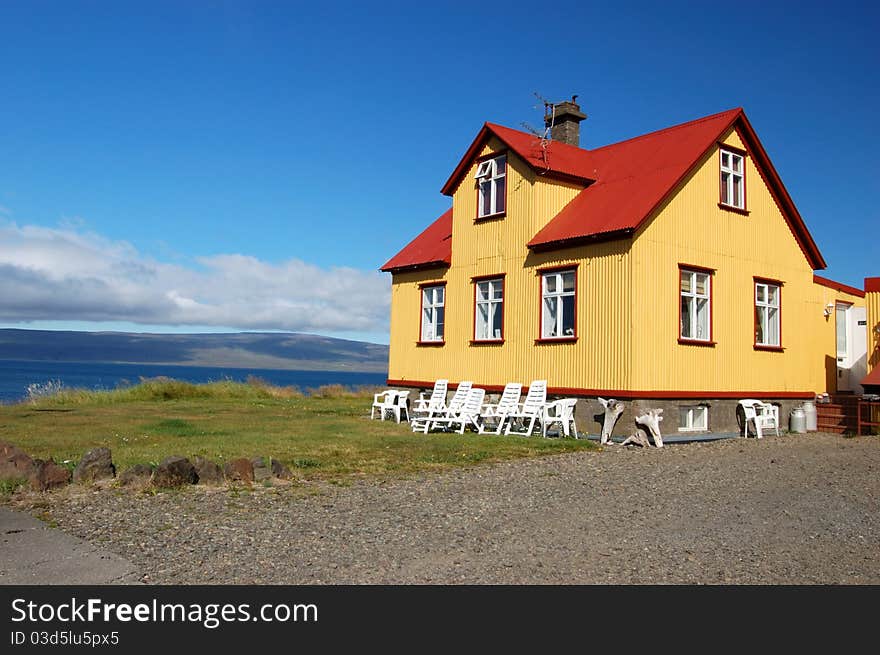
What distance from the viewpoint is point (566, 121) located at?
22922mm

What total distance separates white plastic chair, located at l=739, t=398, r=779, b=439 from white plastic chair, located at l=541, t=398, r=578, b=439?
4.03 m

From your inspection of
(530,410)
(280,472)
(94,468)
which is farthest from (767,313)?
(94,468)

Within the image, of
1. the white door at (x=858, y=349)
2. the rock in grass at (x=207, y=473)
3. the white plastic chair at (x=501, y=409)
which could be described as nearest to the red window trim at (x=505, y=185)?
the white plastic chair at (x=501, y=409)

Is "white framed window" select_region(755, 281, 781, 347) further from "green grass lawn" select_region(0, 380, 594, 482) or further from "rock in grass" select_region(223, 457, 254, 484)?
"rock in grass" select_region(223, 457, 254, 484)

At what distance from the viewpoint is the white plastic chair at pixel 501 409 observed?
690 inches

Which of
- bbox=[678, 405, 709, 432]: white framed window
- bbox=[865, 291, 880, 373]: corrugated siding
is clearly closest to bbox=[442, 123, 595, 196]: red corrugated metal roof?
bbox=[678, 405, 709, 432]: white framed window

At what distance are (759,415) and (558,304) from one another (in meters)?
5.25

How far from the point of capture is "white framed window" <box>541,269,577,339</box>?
18397 millimetres

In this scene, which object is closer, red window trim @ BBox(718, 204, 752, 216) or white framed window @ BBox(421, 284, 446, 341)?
red window trim @ BBox(718, 204, 752, 216)

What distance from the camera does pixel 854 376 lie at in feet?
75.2

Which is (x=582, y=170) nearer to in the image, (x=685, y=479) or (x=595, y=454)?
(x=595, y=454)
